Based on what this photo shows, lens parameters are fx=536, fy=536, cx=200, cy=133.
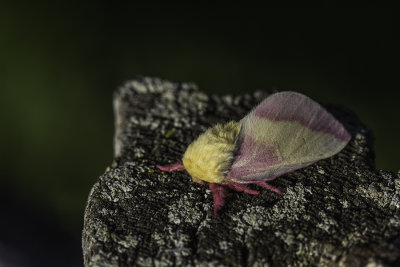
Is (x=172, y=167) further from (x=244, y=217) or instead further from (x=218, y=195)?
(x=244, y=217)

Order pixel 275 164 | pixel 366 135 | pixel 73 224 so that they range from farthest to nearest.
Answer: pixel 73 224 < pixel 366 135 < pixel 275 164

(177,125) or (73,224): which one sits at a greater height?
(177,125)

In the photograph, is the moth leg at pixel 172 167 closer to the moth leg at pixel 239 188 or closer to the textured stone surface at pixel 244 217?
the textured stone surface at pixel 244 217

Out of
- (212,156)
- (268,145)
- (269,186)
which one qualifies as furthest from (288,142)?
(212,156)

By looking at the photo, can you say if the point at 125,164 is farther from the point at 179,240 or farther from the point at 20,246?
the point at 20,246

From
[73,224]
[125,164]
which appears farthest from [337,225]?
[73,224]

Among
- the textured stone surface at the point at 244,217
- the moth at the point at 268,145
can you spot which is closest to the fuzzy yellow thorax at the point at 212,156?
the moth at the point at 268,145
